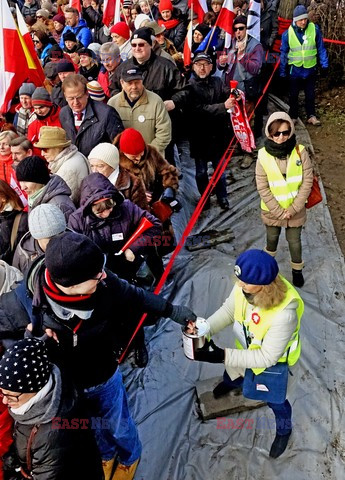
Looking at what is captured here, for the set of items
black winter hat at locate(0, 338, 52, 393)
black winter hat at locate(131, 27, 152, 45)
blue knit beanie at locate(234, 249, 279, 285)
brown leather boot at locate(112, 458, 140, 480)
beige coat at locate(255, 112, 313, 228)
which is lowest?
brown leather boot at locate(112, 458, 140, 480)

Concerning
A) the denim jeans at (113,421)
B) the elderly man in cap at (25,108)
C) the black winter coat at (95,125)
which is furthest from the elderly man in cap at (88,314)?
Result: the elderly man in cap at (25,108)

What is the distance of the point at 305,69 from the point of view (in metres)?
7.08

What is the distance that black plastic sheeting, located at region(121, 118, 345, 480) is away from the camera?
311 centimetres

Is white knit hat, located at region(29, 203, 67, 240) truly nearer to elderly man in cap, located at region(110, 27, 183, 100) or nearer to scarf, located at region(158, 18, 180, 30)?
elderly man in cap, located at region(110, 27, 183, 100)

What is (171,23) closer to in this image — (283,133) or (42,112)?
(42,112)

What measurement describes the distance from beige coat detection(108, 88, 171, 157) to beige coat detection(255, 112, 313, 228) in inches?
43.9

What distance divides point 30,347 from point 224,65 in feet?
17.8

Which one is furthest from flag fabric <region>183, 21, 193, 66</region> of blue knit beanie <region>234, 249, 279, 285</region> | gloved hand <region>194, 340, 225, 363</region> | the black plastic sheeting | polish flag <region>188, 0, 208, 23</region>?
gloved hand <region>194, 340, 225, 363</region>

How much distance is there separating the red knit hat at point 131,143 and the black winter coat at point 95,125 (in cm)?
66

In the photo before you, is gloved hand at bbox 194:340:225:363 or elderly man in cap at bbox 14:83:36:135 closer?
gloved hand at bbox 194:340:225:363

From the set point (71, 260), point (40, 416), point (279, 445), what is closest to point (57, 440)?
point (40, 416)

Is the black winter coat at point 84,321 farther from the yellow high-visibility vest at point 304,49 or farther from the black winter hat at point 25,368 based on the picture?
the yellow high-visibility vest at point 304,49

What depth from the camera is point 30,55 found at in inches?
207

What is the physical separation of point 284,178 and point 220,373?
5.78 feet
